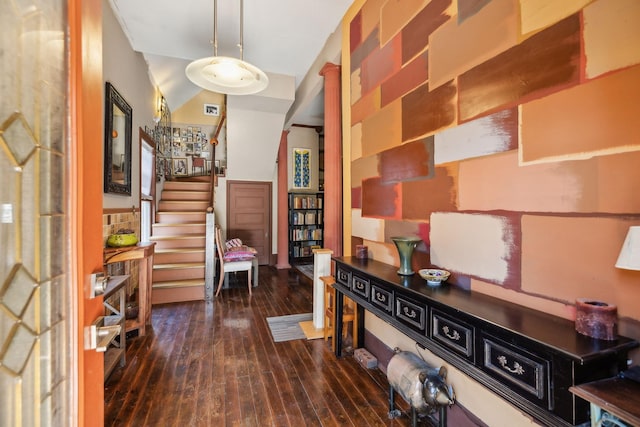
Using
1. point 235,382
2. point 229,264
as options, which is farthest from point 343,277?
point 229,264

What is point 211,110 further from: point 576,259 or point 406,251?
point 576,259

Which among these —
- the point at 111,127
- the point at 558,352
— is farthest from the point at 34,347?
the point at 111,127

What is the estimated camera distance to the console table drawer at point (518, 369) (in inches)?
39.0

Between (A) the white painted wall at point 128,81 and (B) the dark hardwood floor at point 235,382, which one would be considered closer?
(B) the dark hardwood floor at point 235,382

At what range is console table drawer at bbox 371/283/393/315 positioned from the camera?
191cm

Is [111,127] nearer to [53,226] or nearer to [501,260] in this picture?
[53,226]

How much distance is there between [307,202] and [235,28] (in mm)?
4247

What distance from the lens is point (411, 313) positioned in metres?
1.70

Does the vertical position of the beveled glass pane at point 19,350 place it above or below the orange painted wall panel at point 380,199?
below

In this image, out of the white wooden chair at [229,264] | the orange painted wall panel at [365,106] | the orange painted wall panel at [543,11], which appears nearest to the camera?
the orange painted wall panel at [543,11]

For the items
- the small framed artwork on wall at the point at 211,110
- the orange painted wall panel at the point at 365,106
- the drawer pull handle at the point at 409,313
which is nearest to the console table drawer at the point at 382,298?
the drawer pull handle at the point at 409,313

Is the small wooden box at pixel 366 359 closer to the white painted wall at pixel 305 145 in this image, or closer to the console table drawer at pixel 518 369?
the console table drawer at pixel 518 369

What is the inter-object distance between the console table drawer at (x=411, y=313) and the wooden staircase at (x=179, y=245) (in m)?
3.53

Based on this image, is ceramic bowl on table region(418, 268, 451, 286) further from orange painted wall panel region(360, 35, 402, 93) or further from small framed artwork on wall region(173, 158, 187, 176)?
small framed artwork on wall region(173, 158, 187, 176)
